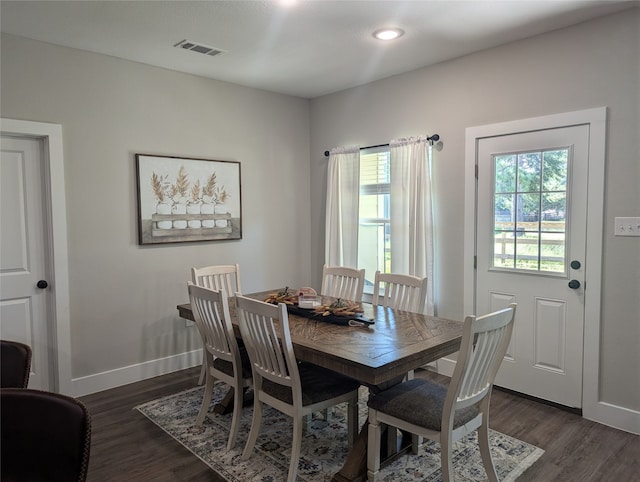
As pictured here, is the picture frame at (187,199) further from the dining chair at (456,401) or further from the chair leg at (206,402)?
the dining chair at (456,401)

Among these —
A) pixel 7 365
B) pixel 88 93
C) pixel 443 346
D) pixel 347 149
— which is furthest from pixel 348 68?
pixel 7 365

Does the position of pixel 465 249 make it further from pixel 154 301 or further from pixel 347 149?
pixel 154 301

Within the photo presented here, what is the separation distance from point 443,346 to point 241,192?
272 centimetres

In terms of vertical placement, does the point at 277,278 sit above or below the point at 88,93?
below

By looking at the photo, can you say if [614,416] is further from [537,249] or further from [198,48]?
[198,48]

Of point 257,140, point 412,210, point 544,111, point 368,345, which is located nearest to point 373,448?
point 368,345

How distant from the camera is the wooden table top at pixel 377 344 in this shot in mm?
1969

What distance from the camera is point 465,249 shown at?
3.59 metres

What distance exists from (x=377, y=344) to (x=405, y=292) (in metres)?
0.94

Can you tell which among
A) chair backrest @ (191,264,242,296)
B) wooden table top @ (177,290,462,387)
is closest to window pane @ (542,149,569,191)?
wooden table top @ (177,290,462,387)

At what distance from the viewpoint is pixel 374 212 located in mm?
4383

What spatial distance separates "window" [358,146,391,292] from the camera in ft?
14.0

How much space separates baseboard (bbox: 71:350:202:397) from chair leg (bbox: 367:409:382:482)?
7.69 feet

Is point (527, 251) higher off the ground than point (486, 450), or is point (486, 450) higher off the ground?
point (527, 251)
